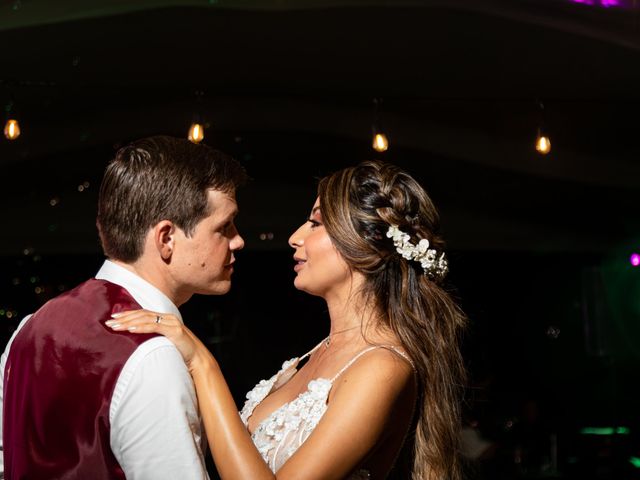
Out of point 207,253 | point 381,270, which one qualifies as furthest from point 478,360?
point 207,253

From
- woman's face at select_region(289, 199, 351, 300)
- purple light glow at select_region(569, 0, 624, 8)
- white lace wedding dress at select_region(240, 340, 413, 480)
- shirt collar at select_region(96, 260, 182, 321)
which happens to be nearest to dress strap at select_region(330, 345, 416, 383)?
white lace wedding dress at select_region(240, 340, 413, 480)

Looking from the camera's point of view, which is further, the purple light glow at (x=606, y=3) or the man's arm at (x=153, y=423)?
the purple light glow at (x=606, y=3)

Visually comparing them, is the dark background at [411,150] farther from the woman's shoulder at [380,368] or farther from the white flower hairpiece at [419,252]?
the woman's shoulder at [380,368]

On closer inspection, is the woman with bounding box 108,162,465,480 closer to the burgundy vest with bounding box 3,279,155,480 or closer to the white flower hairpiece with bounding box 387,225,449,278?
the white flower hairpiece with bounding box 387,225,449,278

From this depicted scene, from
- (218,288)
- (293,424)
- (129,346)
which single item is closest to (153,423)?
(129,346)

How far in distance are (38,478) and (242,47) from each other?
4317 mm

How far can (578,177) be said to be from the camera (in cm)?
764

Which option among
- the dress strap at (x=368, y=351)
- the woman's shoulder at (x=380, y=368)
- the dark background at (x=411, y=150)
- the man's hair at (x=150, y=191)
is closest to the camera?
the man's hair at (x=150, y=191)

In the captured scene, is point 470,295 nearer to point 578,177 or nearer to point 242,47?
point 578,177

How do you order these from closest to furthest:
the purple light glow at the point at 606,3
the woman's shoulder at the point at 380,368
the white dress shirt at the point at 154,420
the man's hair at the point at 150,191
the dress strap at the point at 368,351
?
the white dress shirt at the point at 154,420 → the man's hair at the point at 150,191 → the woman's shoulder at the point at 380,368 → the dress strap at the point at 368,351 → the purple light glow at the point at 606,3

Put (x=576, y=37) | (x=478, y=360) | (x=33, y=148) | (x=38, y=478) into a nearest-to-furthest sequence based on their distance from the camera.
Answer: (x=38, y=478), (x=576, y=37), (x=33, y=148), (x=478, y=360)

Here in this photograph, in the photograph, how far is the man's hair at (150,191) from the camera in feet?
5.71

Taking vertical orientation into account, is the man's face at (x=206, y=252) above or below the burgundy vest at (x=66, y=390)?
above

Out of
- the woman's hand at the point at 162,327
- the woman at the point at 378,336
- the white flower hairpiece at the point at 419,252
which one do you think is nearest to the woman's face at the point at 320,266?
the woman at the point at 378,336
